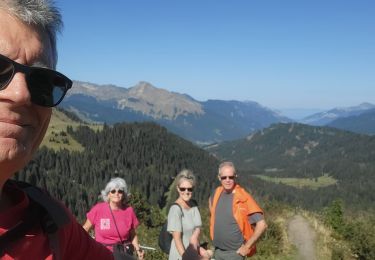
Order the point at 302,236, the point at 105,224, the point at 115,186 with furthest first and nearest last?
the point at 302,236, the point at 115,186, the point at 105,224

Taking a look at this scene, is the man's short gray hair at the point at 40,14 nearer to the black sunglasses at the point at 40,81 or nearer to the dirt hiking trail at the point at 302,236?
the black sunglasses at the point at 40,81

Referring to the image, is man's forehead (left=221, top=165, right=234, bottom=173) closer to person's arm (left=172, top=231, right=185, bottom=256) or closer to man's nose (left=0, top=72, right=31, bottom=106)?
person's arm (left=172, top=231, right=185, bottom=256)

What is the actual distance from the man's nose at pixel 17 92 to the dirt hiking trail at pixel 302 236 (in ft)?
43.8

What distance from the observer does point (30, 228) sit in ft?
4.84

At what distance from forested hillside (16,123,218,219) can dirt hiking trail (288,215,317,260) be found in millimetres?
70098

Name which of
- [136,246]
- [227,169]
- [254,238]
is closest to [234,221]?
[254,238]

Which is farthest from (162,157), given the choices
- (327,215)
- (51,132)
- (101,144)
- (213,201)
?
(213,201)

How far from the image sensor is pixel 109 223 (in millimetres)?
7234

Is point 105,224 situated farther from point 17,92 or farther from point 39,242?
point 17,92

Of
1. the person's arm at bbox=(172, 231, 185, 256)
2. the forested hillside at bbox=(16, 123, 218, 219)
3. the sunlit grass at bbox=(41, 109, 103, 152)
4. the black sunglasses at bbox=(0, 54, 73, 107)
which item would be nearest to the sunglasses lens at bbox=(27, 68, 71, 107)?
the black sunglasses at bbox=(0, 54, 73, 107)

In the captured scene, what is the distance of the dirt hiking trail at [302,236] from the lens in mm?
14001

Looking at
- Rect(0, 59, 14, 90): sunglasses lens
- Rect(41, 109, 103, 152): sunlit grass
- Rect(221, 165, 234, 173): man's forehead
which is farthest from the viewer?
Rect(41, 109, 103, 152): sunlit grass

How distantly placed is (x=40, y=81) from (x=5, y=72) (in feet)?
0.49

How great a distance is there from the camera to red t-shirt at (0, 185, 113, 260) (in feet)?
4.66
